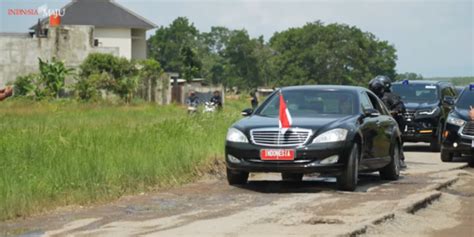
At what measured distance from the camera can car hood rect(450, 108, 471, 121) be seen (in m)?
19.6

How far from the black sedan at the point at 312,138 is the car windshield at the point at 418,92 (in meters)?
10.6

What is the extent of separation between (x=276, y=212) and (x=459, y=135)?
9730mm

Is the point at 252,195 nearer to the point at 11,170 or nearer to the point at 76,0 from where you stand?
the point at 11,170

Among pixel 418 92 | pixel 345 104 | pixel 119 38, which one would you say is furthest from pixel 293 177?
pixel 119 38

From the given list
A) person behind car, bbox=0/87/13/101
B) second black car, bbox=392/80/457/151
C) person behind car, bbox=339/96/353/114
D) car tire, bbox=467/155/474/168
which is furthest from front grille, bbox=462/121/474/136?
person behind car, bbox=0/87/13/101

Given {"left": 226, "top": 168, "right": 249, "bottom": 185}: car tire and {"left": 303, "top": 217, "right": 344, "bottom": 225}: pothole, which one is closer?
{"left": 303, "top": 217, "right": 344, "bottom": 225}: pothole

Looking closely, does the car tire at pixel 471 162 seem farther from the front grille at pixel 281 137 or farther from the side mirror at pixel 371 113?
the front grille at pixel 281 137

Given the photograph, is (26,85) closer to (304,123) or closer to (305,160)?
(304,123)

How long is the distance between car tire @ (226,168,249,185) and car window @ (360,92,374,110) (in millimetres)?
2178

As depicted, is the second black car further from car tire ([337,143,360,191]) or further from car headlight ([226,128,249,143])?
car headlight ([226,128,249,143])

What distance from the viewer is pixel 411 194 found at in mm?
12758

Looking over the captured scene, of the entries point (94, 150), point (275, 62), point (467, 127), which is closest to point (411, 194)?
point (94, 150)

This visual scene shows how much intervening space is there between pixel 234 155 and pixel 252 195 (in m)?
0.86

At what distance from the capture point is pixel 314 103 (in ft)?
46.9
